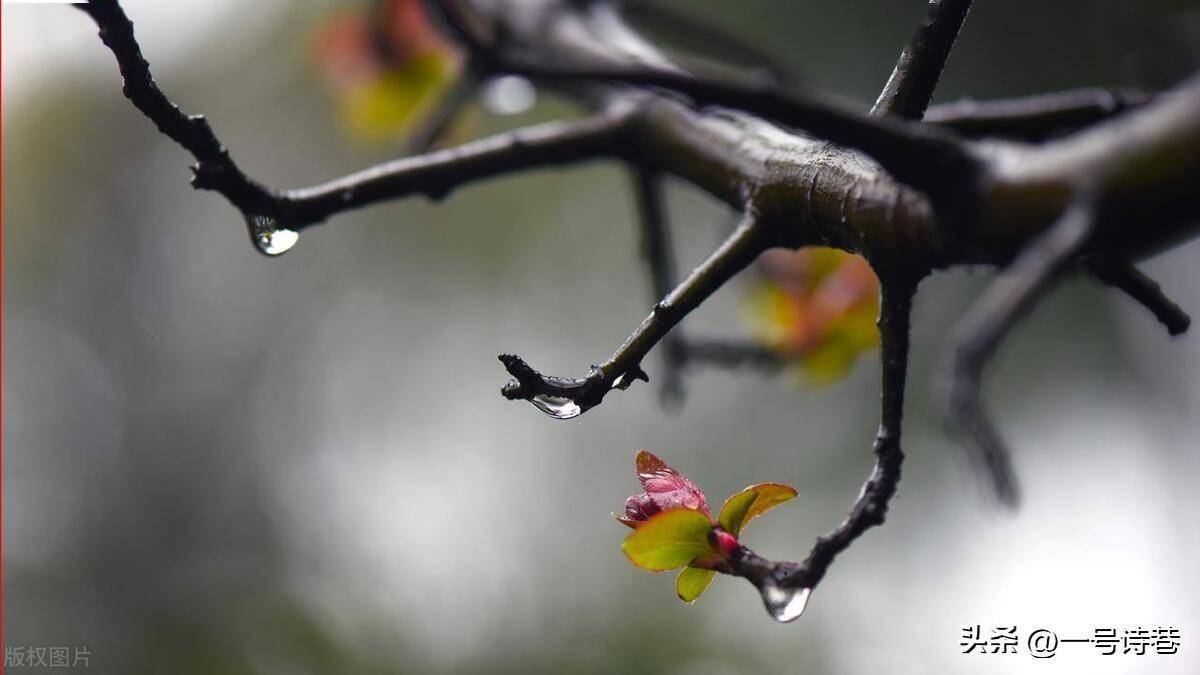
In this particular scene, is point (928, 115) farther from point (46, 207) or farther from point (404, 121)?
point (46, 207)

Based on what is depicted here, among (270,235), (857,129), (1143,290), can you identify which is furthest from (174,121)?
(1143,290)

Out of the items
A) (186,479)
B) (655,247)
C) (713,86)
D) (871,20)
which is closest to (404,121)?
(655,247)

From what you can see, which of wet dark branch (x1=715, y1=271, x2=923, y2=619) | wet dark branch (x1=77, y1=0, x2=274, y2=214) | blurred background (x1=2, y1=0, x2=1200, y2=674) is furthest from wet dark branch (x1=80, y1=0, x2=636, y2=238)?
blurred background (x1=2, y1=0, x2=1200, y2=674)

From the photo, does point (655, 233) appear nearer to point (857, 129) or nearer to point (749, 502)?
point (749, 502)

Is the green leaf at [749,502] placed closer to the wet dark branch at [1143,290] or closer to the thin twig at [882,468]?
the thin twig at [882,468]

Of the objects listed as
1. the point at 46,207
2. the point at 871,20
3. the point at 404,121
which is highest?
the point at 46,207

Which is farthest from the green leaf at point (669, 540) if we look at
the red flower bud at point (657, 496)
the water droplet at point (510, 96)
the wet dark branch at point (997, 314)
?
the water droplet at point (510, 96)

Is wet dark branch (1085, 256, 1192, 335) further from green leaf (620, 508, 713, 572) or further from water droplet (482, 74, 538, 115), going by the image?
water droplet (482, 74, 538, 115)

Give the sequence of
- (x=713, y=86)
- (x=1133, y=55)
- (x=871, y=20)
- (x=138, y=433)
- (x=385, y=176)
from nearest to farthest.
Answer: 1. (x=713, y=86)
2. (x=385, y=176)
3. (x=1133, y=55)
4. (x=871, y=20)
5. (x=138, y=433)
